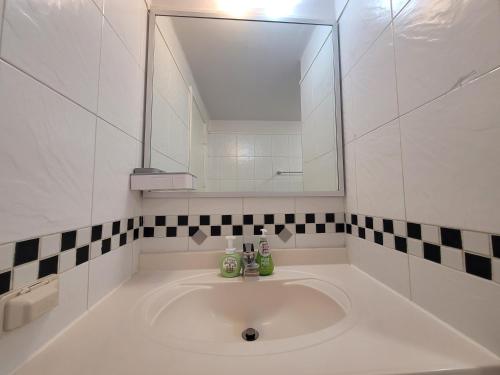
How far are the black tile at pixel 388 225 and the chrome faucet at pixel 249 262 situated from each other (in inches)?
18.1

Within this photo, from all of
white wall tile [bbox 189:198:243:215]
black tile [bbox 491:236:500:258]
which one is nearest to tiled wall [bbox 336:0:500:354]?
black tile [bbox 491:236:500:258]

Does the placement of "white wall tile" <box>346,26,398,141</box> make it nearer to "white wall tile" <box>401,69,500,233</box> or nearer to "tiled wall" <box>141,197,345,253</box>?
"white wall tile" <box>401,69,500,233</box>

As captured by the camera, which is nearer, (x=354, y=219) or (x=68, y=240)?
(x=68, y=240)

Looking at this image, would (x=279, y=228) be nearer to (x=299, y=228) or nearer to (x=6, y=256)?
(x=299, y=228)

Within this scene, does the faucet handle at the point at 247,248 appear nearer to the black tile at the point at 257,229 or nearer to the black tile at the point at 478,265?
the black tile at the point at 257,229

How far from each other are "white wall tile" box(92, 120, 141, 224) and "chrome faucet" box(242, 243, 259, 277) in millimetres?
459

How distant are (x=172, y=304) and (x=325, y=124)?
3.25ft

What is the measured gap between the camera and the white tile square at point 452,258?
0.46 metres

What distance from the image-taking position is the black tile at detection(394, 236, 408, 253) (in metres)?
0.62

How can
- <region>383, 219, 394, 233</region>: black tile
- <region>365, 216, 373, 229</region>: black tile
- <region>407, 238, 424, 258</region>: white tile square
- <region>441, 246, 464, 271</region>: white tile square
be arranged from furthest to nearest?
<region>365, 216, 373, 229</region>: black tile < <region>383, 219, 394, 233</region>: black tile < <region>407, 238, 424, 258</region>: white tile square < <region>441, 246, 464, 271</region>: white tile square

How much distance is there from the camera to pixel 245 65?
44.6 inches

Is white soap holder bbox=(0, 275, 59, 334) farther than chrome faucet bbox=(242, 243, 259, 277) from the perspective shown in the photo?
No

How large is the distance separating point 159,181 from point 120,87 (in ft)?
1.12

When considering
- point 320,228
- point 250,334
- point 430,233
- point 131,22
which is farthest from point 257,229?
point 131,22
